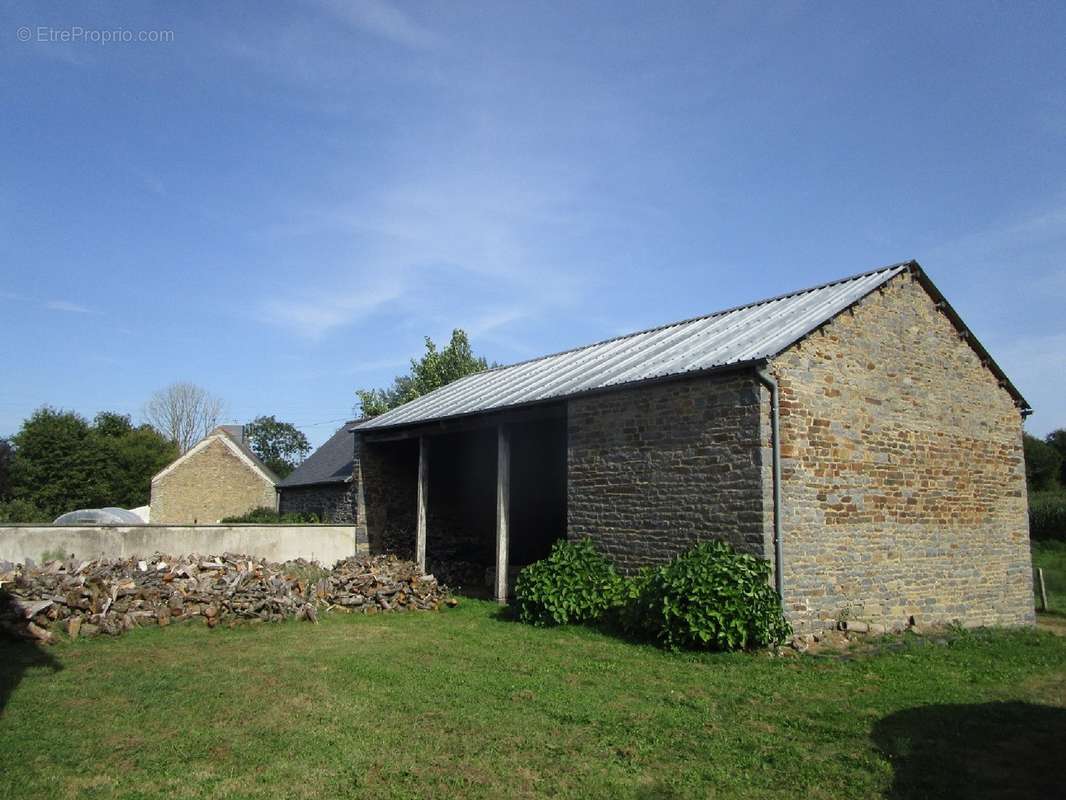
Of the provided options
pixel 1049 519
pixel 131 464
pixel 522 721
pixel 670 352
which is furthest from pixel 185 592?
pixel 131 464

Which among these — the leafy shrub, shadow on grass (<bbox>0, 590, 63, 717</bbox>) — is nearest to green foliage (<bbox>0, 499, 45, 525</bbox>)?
shadow on grass (<bbox>0, 590, 63, 717</bbox>)

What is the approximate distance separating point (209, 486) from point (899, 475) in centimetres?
3088

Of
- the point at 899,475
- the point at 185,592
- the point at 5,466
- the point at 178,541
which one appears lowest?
the point at 185,592

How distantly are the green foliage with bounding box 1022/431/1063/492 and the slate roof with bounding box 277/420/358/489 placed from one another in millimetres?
31696

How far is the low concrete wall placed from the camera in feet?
41.8

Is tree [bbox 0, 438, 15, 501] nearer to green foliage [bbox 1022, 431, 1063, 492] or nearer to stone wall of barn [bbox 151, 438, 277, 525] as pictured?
stone wall of barn [bbox 151, 438, 277, 525]

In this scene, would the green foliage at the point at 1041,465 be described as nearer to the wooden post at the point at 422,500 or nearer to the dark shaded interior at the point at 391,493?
the dark shaded interior at the point at 391,493

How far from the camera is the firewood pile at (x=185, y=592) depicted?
10766 millimetres

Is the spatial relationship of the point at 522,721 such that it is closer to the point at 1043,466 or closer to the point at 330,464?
the point at 330,464

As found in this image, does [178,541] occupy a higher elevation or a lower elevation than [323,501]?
lower

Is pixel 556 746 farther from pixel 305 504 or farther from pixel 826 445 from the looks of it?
pixel 305 504

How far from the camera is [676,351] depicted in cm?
1321

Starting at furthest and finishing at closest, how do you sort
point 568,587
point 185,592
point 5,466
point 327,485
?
point 5,466 < point 327,485 < point 185,592 < point 568,587

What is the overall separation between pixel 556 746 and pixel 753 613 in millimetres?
4131
